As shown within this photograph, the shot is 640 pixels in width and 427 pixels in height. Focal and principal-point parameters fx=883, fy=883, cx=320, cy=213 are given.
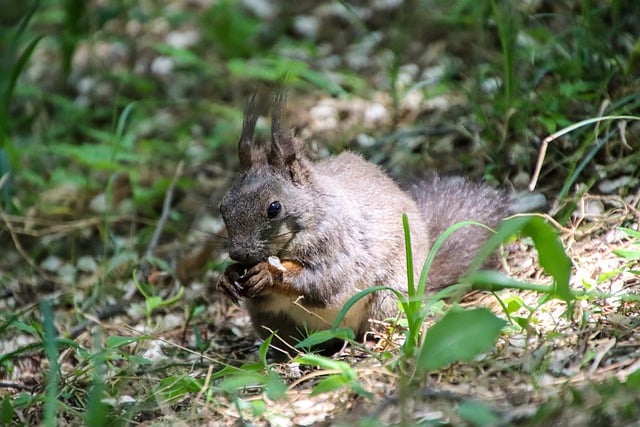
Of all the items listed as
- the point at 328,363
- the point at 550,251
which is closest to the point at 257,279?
the point at 328,363

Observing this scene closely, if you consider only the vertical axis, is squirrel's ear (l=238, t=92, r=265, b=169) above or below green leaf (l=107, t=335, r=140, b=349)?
above

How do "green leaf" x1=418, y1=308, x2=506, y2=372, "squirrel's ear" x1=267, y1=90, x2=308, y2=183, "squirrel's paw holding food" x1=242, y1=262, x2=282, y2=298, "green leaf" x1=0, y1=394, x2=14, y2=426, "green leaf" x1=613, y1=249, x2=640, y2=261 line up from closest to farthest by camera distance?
"green leaf" x1=418, y1=308, x2=506, y2=372 → "green leaf" x1=0, y1=394, x2=14, y2=426 → "green leaf" x1=613, y1=249, x2=640, y2=261 → "squirrel's paw holding food" x1=242, y1=262, x2=282, y2=298 → "squirrel's ear" x1=267, y1=90, x2=308, y2=183

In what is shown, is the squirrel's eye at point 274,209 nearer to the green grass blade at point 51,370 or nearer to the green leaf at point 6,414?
the green grass blade at point 51,370

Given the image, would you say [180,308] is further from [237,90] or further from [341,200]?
[237,90]

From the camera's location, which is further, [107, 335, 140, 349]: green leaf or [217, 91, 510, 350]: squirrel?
[217, 91, 510, 350]: squirrel

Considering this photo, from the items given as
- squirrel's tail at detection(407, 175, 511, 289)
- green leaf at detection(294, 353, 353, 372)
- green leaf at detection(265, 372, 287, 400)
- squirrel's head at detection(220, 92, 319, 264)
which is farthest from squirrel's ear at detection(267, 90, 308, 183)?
green leaf at detection(265, 372, 287, 400)

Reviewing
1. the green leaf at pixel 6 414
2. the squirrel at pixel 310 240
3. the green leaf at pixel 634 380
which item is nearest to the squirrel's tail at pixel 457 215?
the squirrel at pixel 310 240

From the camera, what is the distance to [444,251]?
384cm

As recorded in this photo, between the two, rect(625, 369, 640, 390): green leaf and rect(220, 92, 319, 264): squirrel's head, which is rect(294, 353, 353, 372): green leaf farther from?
rect(625, 369, 640, 390): green leaf

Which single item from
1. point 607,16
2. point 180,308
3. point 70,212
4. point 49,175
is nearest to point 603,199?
point 607,16

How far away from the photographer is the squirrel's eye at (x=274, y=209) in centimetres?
342

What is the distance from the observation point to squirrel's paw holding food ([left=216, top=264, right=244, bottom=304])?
11.3 ft

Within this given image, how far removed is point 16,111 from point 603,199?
4414 millimetres

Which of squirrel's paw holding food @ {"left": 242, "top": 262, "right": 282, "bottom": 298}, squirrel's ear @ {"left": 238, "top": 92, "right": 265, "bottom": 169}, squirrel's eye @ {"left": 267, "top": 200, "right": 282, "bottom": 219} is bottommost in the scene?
squirrel's paw holding food @ {"left": 242, "top": 262, "right": 282, "bottom": 298}
